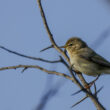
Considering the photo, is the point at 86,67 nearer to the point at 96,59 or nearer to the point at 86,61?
the point at 86,61

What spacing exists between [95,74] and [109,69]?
36cm

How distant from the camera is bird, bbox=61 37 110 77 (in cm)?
642

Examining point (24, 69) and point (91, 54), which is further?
point (91, 54)

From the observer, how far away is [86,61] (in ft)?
22.3

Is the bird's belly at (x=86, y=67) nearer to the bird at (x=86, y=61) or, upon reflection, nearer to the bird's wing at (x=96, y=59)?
the bird at (x=86, y=61)

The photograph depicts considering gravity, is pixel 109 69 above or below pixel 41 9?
below

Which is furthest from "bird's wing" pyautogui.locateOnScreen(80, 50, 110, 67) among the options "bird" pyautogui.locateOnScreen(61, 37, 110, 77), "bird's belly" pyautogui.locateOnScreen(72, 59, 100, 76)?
"bird's belly" pyautogui.locateOnScreen(72, 59, 100, 76)

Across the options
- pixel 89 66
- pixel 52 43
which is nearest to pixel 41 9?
pixel 52 43

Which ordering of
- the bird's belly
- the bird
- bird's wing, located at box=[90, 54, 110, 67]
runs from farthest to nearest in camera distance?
bird's wing, located at box=[90, 54, 110, 67], the bird, the bird's belly

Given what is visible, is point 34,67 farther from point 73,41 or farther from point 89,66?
point 73,41

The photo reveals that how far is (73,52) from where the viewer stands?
23.5 feet

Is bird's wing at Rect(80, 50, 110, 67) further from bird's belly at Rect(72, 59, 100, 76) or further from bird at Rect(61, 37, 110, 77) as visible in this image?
bird's belly at Rect(72, 59, 100, 76)

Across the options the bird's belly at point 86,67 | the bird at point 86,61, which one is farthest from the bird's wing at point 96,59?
the bird's belly at point 86,67

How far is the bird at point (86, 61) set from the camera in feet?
21.1
